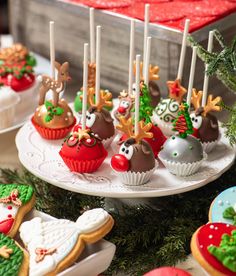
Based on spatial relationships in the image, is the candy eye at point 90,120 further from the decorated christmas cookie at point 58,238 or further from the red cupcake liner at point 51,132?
the decorated christmas cookie at point 58,238

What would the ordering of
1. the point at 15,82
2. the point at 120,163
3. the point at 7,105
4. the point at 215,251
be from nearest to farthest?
the point at 215,251, the point at 120,163, the point at 7,105, the point at 15,82

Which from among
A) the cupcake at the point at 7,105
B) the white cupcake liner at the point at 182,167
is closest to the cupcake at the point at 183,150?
the white cupcake liner at the point at 182,167

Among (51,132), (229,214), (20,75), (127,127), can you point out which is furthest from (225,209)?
(20,75)

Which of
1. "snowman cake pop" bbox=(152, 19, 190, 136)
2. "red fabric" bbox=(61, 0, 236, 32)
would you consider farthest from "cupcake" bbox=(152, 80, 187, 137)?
"red fabric" bbox=(61, 0, 236, 32)

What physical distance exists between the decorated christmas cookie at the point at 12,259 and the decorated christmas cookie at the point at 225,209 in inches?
13.2

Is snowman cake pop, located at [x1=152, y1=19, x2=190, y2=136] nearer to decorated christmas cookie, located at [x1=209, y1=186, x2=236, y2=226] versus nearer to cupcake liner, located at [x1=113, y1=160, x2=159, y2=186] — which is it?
cupcake liner, located at [x1=113, y1=160, x2=159, y2=186]

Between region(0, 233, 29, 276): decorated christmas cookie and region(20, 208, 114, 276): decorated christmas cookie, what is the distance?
13mm

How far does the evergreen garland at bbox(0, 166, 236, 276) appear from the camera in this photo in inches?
46.3

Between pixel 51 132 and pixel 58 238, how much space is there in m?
0.42

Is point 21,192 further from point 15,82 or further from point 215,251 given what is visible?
point 15,82

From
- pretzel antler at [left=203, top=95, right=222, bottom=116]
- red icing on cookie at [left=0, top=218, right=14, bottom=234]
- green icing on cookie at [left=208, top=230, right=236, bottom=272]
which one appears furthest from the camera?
pretzel antler at [left=203, top=95, right=222, bottom=116]

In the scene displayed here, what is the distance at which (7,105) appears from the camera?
5.16 ft

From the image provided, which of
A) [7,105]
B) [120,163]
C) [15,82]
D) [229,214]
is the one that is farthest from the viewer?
[15,82]

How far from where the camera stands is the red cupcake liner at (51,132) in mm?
1393
